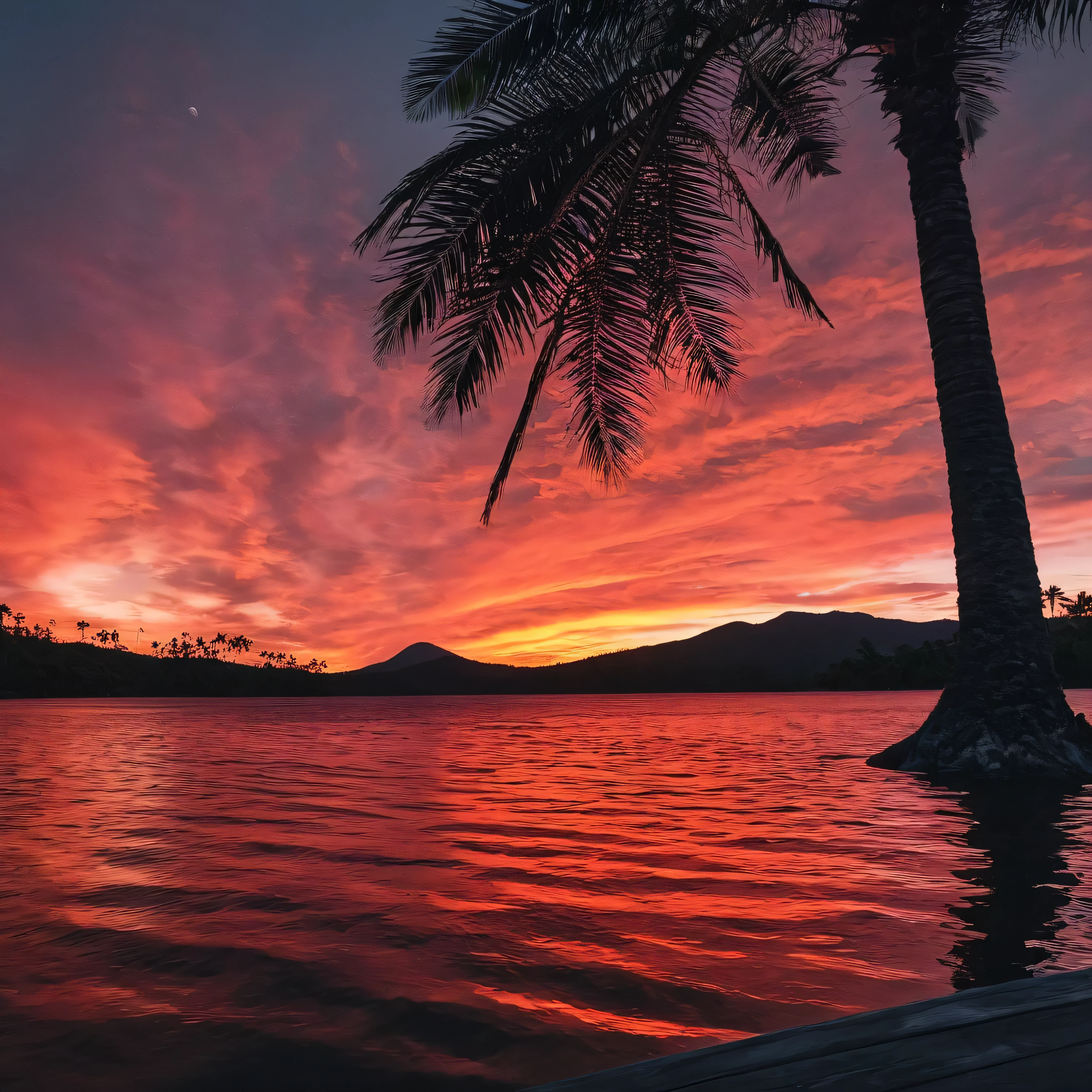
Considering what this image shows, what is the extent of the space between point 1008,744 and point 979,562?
1983 mm

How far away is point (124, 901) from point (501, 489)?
24.2ft

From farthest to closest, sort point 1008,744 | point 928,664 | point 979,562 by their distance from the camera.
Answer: point 928,664
point 979,562
point 1008,744

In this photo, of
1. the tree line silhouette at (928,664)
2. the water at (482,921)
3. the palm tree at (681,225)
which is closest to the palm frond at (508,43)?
the palm tree at (681,225)

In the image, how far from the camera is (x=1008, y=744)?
8.09 m

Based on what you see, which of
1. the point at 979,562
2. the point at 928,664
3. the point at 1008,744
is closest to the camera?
the point at 1008,744

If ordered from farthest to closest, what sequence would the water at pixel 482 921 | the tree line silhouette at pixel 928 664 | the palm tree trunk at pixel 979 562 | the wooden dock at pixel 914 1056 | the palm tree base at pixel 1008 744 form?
the tree line silhouette at pixel 928 664
the palm tree trunk at pixel 979 562
the palm tree base at pixel 1008 744
the water at pixel 482 921
the wooden dock at pixel 914 1056

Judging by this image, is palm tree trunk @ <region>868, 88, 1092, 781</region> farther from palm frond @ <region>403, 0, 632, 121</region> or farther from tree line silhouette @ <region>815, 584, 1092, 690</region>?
tree line silhouette @ <region>815, 584, 1092, 690</region>

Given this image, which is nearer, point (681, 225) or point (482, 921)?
point (482, 921)

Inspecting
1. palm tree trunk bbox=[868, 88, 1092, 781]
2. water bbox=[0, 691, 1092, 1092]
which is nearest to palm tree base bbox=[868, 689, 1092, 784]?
palm tree trunk bbox=[868, 88, 1092, 781]

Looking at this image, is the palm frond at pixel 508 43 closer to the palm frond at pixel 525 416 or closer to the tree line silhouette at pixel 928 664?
the palm frond at pixel 525 416

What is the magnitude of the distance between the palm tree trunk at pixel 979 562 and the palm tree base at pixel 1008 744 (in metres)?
0.01

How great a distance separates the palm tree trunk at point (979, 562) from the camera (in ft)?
26.7

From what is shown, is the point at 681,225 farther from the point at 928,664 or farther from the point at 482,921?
the point at 928,664

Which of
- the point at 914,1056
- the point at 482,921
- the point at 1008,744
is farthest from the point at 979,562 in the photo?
the point at 914,1056
